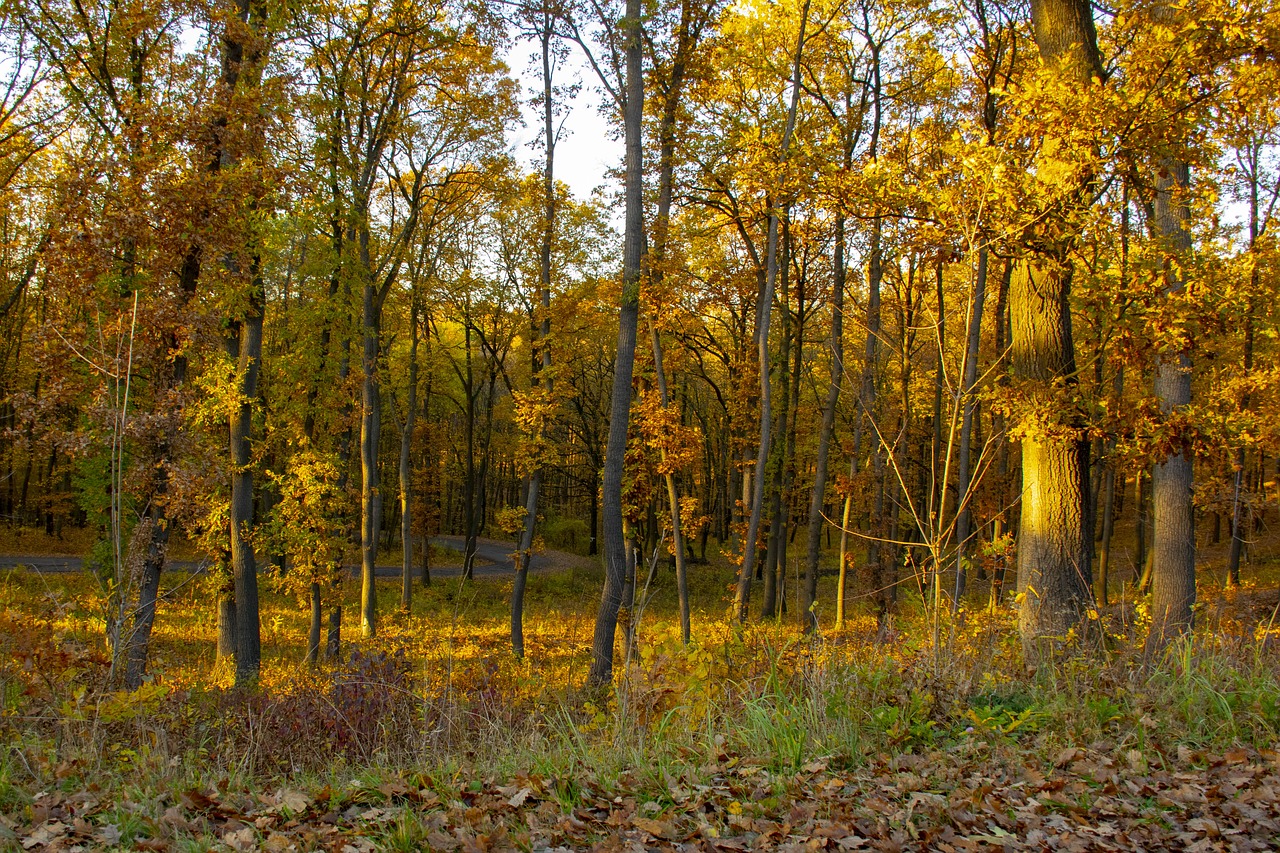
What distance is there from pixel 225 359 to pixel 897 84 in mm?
13766

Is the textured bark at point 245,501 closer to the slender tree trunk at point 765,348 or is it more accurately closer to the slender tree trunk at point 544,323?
the slender tree trunk at point 544,323

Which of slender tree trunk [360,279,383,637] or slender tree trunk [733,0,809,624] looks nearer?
slender tree trunk [733,0,809,624]

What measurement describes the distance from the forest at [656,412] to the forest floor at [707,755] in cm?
3

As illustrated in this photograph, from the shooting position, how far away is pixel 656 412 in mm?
14172

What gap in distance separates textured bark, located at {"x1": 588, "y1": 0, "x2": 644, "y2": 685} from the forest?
79mm

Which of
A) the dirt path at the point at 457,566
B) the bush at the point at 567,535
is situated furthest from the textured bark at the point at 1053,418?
the bush at the point at 567,535

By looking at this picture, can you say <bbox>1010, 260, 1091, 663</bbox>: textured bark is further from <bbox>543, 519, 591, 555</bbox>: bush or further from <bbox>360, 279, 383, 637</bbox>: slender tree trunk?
<bbox>543, 519, 591, 555</bbox>: bush

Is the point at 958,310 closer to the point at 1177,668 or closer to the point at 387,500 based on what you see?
the point at 1177,668

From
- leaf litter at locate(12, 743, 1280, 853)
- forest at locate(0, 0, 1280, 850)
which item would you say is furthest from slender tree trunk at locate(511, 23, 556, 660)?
leaf litter at locate(12, 743, 1280, 853)

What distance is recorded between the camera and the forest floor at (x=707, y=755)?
3170 millimetres

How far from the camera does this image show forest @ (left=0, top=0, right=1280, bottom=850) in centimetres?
371

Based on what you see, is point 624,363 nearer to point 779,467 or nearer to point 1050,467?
point 1050,467

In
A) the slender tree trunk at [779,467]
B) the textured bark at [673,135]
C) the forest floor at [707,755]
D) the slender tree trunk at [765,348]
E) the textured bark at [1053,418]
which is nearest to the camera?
the forest floor at [707,755]

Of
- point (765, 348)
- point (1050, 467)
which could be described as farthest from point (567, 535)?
point (1050, 467)
